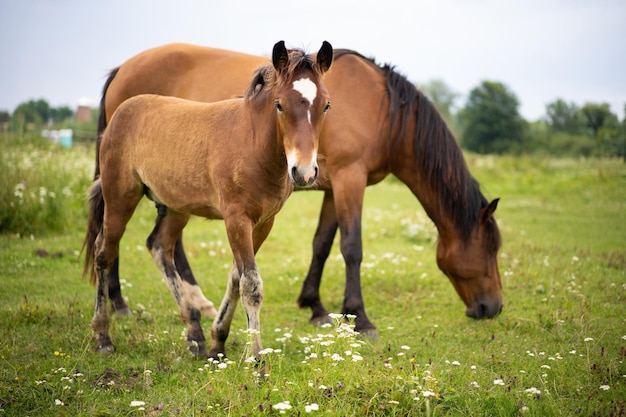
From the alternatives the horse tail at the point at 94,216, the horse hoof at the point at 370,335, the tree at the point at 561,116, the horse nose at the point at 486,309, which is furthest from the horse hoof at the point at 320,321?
the tree at the point at 561,116

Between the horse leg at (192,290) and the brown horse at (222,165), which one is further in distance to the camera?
the horse leg at (192,290)

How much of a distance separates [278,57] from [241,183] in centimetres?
94

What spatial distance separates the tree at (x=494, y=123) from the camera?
4412 cm

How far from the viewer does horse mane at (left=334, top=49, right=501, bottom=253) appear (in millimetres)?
6180

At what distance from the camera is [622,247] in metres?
9.62

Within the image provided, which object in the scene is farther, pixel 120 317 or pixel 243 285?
pixel 120 317

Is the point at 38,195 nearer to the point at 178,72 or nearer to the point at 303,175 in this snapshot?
the point at 178,72

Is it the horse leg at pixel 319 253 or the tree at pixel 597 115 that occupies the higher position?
the tree at pixel 597 115

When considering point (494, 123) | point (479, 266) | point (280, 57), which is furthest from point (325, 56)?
point (494, 123)

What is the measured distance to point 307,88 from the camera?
12.8ft

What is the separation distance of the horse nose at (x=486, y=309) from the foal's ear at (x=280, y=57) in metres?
3.59

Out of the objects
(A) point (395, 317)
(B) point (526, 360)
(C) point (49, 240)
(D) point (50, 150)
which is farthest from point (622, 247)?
(D) point (50, 150)

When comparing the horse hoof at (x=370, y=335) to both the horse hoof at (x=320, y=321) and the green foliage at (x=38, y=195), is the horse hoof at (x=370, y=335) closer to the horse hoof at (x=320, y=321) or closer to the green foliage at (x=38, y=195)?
the horse hoof at (x=320, y=321)

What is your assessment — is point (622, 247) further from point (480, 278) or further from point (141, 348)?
point (141, 348)
